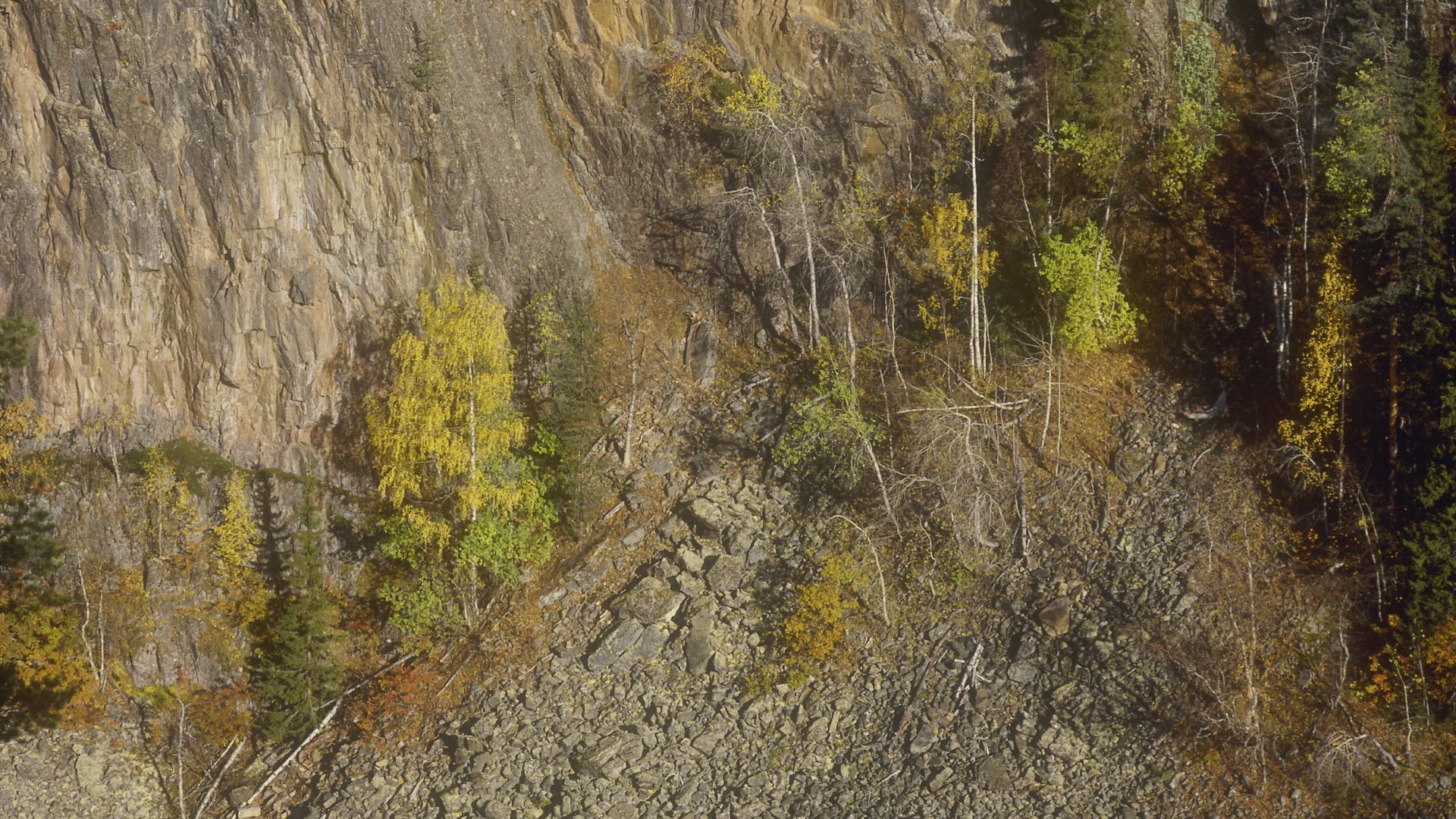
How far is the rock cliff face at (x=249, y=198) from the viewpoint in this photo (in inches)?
1206

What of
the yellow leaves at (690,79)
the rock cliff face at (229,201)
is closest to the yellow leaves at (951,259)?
the yellow leaves at (690,79)

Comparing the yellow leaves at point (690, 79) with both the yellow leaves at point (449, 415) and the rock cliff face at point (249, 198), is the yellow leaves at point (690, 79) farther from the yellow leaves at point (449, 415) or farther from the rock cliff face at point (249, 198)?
the yellow leaves at point (449, 415)

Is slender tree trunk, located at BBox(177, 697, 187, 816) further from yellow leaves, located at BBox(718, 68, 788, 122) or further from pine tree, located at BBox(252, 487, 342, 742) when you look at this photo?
yellow leaves, located at BBox(718, 68, 788, 122)

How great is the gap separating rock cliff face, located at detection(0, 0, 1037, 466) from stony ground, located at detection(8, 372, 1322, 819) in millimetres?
9094

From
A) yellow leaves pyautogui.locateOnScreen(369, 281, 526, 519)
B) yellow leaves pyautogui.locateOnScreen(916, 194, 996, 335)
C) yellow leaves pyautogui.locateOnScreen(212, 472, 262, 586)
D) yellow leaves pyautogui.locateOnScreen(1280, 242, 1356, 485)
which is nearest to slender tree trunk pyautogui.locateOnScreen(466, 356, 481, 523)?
yellow leaves pyautogui.locateOnScreen(369, 281, 526, 519)

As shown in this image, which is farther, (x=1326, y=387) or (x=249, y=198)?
(x=249, y=198)

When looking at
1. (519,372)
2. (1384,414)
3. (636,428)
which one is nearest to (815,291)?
(636,428)

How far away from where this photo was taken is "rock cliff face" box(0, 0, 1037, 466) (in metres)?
30.6

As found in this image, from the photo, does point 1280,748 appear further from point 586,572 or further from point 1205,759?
point 586,572

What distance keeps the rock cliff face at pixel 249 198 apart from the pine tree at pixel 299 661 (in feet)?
12.3

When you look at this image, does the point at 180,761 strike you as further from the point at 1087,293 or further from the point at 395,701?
the point at 1087,293

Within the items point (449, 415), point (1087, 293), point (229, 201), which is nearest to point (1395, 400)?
point (1087, 293)

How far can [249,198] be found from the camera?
3122 centimetres

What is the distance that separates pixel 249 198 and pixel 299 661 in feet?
39.9
